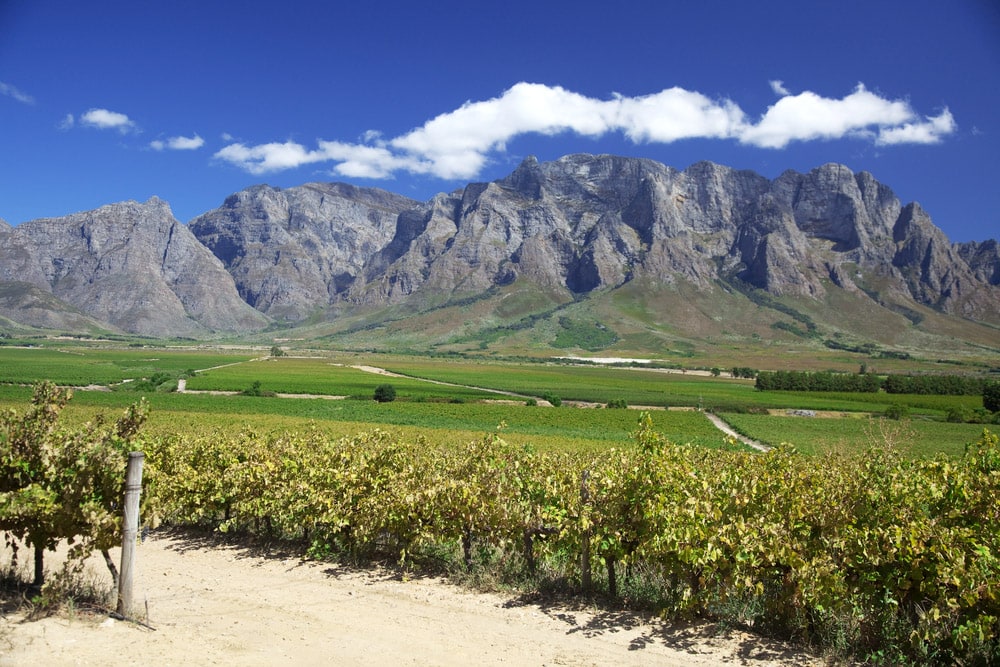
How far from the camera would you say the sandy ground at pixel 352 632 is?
796 centimetres

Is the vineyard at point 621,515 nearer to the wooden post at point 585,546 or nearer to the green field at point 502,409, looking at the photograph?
the wooden post at point 585,546

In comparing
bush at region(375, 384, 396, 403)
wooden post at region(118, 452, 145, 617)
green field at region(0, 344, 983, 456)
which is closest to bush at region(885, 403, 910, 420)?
green field at region(0, 344, 983, 456)

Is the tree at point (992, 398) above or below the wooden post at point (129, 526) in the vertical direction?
below

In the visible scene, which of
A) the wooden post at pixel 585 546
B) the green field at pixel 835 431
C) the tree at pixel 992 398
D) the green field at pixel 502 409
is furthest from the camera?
the tree at pixel 992 398

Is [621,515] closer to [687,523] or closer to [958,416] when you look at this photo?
[687,523]

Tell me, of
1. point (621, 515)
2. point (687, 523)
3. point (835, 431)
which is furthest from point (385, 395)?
point (687, 523)

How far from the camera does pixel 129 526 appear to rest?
8594 mm

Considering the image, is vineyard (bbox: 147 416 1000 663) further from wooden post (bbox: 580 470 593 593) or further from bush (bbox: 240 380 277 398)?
bush (bbox: 240 380 277 398)

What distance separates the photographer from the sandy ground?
7957 millimetres

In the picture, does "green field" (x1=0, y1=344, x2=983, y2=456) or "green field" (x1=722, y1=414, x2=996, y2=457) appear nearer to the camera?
"green field" (x1=0, y1=344, x2=983, y2=456)

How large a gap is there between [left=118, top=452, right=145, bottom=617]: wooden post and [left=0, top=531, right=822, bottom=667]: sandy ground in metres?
0.39

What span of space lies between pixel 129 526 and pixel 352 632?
12.5ft

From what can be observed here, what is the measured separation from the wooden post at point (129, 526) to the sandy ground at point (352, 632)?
15.4 inches

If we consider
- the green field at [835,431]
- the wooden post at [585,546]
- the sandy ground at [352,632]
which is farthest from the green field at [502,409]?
the wooden post at [585,546]
